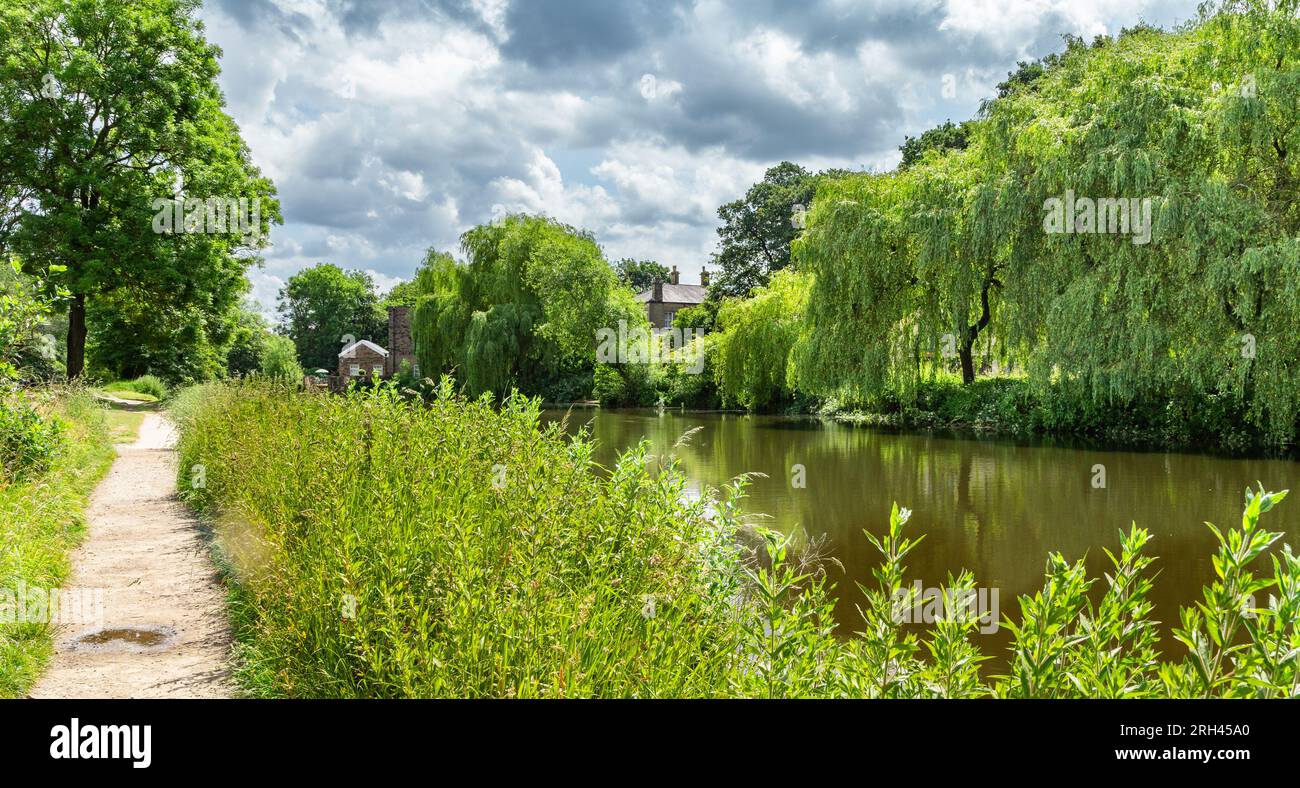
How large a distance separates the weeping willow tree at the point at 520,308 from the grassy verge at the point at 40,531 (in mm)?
24444

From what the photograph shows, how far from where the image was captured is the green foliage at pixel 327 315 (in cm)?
7988

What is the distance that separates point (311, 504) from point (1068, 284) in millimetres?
18110

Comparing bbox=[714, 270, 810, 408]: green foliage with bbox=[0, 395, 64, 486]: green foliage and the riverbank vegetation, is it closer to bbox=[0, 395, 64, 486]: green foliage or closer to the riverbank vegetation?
bbox=[0, 395, 64, 486]: green foliage

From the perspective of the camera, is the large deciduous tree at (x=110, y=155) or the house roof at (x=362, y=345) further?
the house roof at (x=362, y=345)

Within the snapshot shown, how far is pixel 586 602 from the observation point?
3.17 metres

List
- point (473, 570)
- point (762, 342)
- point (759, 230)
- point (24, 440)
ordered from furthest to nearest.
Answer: point (759, 230) → point (762, 342) → point (24, 440) → point (473, 570)

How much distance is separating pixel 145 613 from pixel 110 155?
2250cm

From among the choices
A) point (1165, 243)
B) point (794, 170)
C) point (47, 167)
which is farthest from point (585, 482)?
point (794, 170)

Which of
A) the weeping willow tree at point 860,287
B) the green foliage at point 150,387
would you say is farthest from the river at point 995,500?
the green foliage at point 150,387

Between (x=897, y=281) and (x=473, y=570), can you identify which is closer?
(x=473, y=570)

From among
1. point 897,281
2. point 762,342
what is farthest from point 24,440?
point 762,342

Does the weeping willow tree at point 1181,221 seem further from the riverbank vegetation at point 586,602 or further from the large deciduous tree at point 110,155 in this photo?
the large deciduous tree at point 110,155

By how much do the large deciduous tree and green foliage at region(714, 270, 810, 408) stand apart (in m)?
16.5

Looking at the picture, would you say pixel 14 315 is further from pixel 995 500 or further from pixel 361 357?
pixel 361 357
